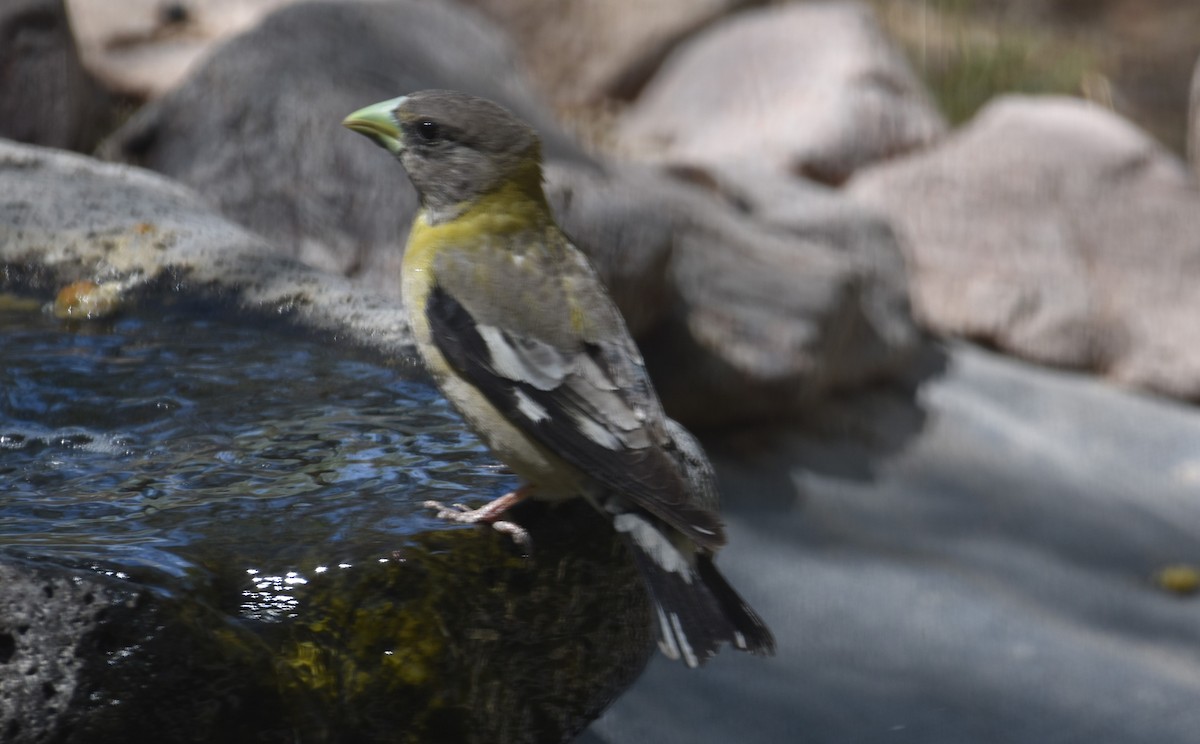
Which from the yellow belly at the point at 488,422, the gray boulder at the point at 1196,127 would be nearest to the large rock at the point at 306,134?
the yellow belly at the point at 488,422

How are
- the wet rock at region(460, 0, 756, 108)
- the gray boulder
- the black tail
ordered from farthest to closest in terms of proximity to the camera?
1. the wet rock at region(460, 0, 756, 108)
2. the gray boulder
3. the black tail

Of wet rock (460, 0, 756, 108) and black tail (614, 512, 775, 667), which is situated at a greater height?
wet rock (460, 0, 756, 108)

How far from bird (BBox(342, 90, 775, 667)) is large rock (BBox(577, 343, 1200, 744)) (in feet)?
6.08

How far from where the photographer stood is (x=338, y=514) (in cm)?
247

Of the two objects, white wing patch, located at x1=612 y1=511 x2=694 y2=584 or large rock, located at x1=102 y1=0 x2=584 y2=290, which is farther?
large rock, located at x1=102 y1=0 x2=584 y2=290

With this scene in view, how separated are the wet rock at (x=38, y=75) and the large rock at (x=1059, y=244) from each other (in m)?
4.51

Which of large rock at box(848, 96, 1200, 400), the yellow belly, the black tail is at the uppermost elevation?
large rock at box(848, 96, 1200, 400)

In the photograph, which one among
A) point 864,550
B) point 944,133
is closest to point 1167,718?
point 864,550

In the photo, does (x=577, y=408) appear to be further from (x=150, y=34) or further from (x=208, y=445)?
(x=150, y=34)

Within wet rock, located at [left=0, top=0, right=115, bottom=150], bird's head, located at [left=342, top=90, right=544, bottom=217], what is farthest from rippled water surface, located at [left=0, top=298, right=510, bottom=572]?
wet rock, located at [left=0, top=0, right=115, bottom=150]

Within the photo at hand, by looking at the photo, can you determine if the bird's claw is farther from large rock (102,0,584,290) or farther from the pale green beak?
large rock (102,0,584,290)

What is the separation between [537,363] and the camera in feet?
8.80

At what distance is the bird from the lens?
2436 mm

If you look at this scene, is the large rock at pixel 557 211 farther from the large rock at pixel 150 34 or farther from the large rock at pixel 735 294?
the large rock at pixel 150 34
